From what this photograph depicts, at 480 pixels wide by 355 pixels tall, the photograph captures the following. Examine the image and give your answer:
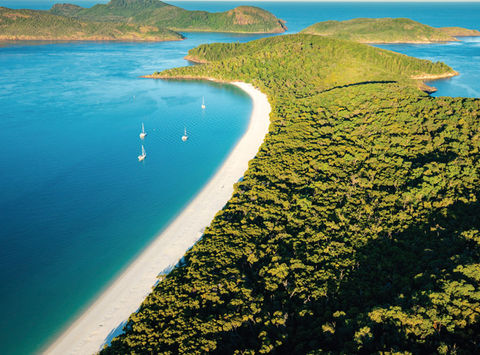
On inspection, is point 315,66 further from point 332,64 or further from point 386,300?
point 386,300

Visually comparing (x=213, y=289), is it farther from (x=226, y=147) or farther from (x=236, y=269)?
(x=226, y=147)

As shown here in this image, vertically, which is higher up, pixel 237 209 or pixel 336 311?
pixel 237 209

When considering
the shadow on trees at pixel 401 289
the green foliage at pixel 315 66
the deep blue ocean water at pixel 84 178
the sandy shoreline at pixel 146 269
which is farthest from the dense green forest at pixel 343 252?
the green foliage at pixel 315 66

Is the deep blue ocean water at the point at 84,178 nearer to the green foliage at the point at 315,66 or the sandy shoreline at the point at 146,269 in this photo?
A: the sandy shoreline at the point at 146,269

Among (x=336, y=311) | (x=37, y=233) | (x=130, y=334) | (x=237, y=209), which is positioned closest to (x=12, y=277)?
(x=37, y=233)

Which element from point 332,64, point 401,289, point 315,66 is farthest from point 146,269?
point 332,64

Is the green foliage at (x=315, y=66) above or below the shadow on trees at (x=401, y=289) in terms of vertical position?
above

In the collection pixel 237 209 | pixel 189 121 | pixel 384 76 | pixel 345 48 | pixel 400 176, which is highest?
pixel 345 48
